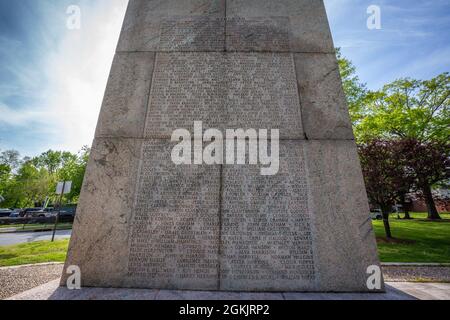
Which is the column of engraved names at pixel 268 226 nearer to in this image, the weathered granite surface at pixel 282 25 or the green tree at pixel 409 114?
the weathered granite surface at pixel 282 25

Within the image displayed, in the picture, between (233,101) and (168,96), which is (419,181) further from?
(168,96)

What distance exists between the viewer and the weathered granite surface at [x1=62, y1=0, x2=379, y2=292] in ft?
13.1

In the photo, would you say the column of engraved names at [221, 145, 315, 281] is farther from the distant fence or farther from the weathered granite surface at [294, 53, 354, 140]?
the distant fence

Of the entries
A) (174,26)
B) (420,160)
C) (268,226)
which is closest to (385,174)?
(420,160)

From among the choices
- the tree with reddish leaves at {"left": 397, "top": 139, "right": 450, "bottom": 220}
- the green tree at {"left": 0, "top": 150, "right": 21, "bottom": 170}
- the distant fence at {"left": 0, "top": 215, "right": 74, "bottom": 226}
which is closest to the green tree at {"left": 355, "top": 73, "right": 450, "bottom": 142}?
the tree with reddish leaves at {"left": 397, "top": 139, "right": 450, "bottom": 220}

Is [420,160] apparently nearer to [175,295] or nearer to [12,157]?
[175,295]

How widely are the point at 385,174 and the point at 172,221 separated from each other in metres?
11.3

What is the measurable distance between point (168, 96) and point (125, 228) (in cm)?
301

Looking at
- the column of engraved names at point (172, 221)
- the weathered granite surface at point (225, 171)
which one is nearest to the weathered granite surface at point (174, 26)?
the weathered granite surface at point (225, 171)

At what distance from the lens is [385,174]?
11.0 m

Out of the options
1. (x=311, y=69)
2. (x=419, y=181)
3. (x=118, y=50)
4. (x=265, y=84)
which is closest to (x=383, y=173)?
(x=419, y=181)

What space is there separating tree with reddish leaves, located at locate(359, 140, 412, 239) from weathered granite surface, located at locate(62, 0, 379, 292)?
7.91 m

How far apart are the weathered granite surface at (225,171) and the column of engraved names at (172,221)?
0.02m

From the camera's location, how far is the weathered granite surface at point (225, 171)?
3.98 meters
